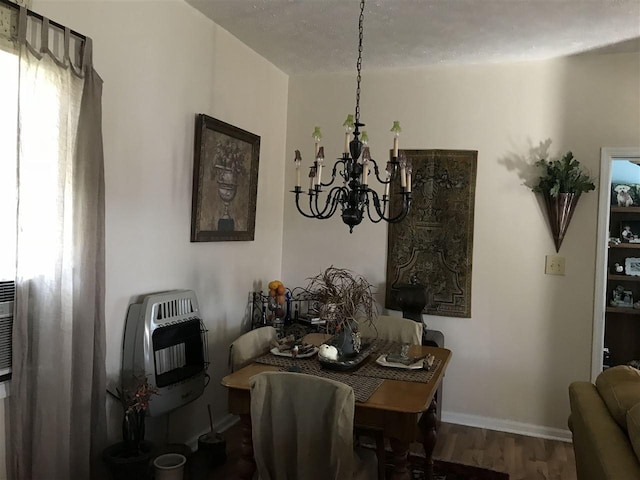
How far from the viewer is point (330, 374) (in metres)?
2.29

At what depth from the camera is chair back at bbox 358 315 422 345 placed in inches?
119

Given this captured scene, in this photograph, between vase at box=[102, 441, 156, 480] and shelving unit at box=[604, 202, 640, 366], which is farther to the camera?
shelving unit at box=[604, 202, 640, 366]

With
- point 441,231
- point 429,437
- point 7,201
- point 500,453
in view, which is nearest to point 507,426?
point 500,453

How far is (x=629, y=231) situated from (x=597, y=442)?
3.54 meters

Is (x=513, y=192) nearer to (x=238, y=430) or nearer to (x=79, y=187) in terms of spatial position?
(x=238, y=430)

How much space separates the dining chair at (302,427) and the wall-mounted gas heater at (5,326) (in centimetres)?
91

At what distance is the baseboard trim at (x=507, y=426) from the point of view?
3588 millimetres

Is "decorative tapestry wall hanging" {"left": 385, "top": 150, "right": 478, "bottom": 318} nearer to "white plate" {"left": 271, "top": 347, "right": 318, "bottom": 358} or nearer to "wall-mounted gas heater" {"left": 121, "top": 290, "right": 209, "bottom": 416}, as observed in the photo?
"white plate" {"left": 271, "top": 347, "right": 318, "bottom": 358}

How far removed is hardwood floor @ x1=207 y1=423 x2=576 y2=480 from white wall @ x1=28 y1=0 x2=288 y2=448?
34 cm

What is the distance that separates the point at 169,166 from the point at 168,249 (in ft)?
1.47

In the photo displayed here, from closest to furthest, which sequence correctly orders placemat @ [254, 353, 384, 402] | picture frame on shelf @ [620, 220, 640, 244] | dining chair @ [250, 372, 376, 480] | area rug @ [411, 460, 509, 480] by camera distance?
dining chair @ [250, 372, 376, 480], placemat @ [254, 353, 384, 402], area rug @ [411, 460, 509, 480], picture frame on shelf @ [620, 220, 640, 244]

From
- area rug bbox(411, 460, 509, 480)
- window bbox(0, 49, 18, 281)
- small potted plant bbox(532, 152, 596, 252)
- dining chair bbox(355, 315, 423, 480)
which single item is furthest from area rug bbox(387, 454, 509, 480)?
window bbox(0, 49, 18, 281)

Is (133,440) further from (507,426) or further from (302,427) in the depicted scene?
(507,426)

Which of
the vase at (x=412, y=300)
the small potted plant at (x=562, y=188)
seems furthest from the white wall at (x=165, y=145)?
the small potted plant at (x=562, y=188)
